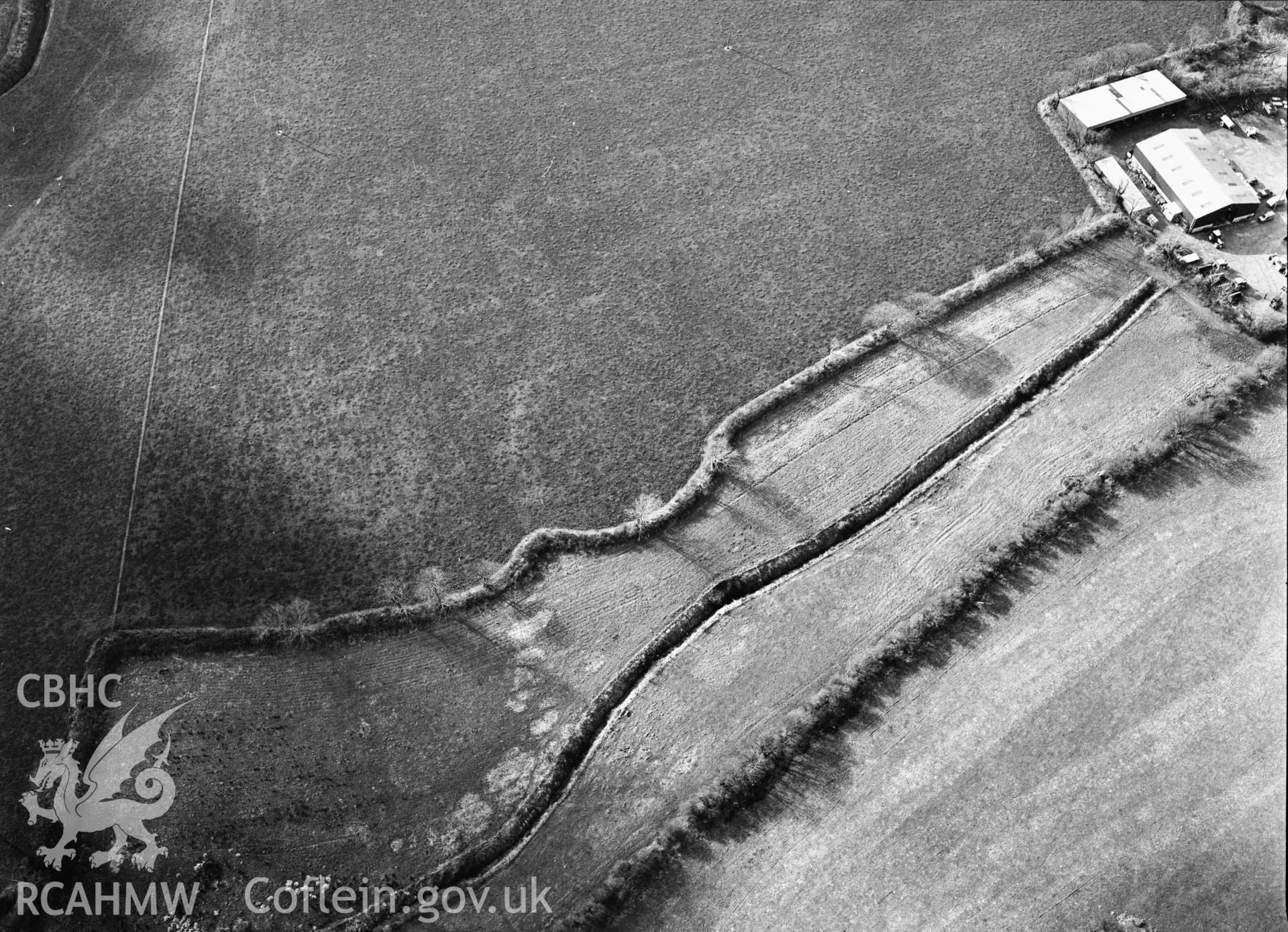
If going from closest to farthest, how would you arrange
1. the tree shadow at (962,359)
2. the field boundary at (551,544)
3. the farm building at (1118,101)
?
the field boundary at (551,544) < the tree shadow at (962,359) < the farm building at (1118,101)

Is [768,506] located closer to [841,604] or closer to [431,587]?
[841,604]

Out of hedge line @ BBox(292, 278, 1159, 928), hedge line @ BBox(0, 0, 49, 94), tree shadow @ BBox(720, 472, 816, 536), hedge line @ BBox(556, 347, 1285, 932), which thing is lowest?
hedge line @ BBox(556, 347, 1285, 932)

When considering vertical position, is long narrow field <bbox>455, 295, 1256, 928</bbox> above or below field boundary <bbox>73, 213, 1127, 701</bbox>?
below

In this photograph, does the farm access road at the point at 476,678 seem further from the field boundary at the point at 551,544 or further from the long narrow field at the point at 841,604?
the long narrow field at the point at 841,604

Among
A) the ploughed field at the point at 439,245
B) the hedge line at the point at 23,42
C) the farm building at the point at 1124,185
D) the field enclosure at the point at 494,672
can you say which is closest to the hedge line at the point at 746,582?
the field enclosure at the point at 494,672

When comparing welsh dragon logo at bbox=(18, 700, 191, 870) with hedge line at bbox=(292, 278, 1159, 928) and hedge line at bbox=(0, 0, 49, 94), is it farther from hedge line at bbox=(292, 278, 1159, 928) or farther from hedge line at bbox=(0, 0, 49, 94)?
hedge line at bbox=(0, 0, 49, 94)

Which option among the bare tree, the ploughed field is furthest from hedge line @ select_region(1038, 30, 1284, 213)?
the bare tree

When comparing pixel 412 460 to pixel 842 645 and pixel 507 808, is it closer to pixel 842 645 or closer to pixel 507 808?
pixel 507 808
